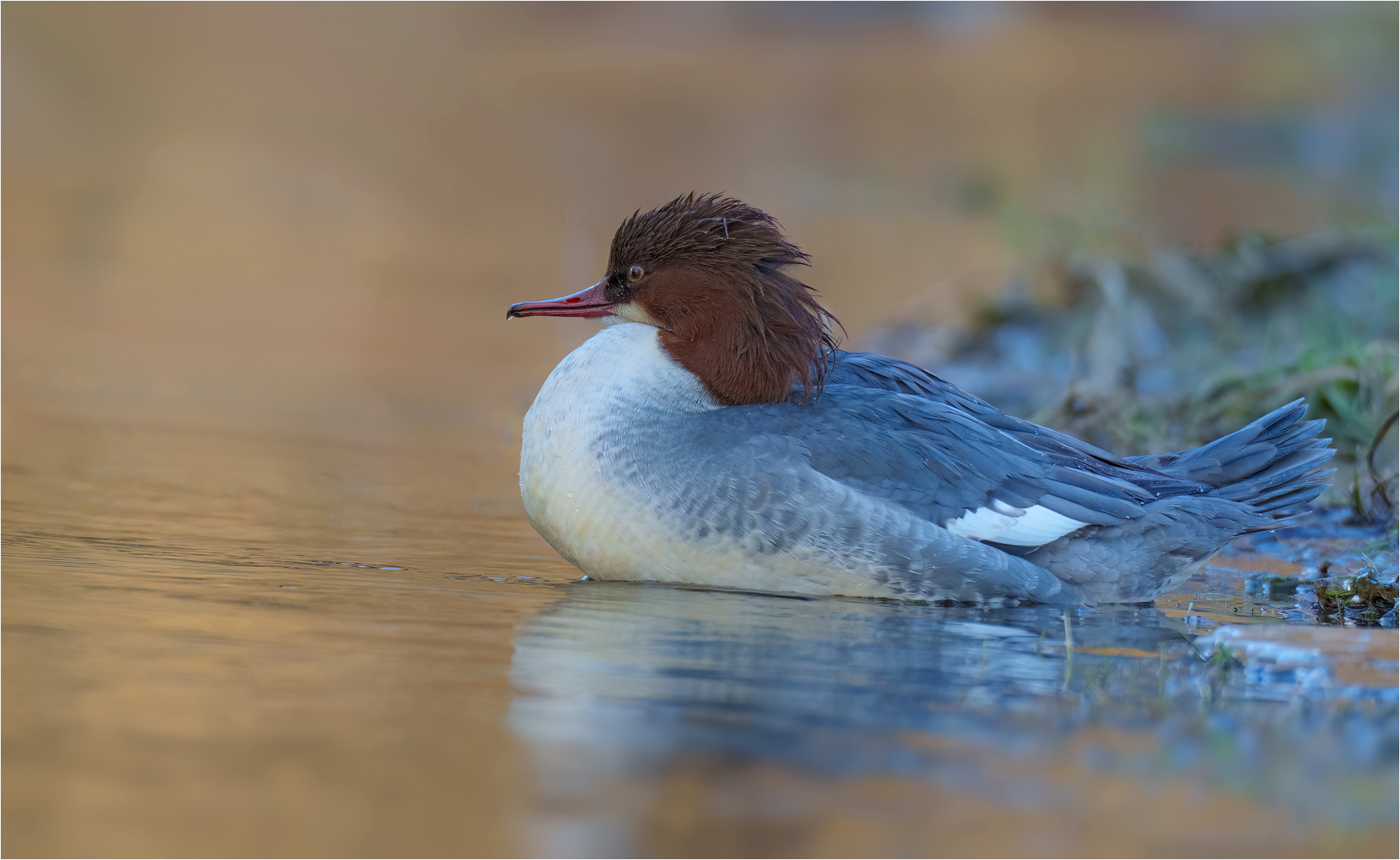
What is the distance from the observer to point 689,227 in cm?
483

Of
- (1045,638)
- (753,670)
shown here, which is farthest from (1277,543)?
(753,670)

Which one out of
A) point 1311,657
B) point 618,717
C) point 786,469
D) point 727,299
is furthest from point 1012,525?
point 618,717

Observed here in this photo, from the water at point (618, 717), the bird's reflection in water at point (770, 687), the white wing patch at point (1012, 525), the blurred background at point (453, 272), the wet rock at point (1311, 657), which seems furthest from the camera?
the white wing patch at point (1012, 525)

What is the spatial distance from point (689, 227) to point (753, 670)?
6.06 ft

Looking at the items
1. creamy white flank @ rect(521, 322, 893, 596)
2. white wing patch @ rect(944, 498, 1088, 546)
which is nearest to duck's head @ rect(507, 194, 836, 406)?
creamy white flank @ rect(521, 322, 893, 596)

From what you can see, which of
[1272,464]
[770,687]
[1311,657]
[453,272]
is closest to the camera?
[770,687]

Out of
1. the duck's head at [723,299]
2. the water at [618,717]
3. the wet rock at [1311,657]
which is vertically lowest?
the water at [618,717]

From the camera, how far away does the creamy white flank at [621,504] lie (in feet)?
14.8

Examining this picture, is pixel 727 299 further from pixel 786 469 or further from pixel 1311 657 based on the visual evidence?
pixel 1311 657

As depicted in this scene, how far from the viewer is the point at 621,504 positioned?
4.54 meters

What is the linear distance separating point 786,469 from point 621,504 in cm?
48

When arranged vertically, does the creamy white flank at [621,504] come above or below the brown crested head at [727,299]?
below

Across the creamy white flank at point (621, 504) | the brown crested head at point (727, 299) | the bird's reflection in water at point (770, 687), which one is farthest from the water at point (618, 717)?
the brown crested head at point (727, 299)

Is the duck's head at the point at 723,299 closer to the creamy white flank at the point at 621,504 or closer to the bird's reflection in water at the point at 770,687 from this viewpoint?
the creamy white flank at the point at 621,504
